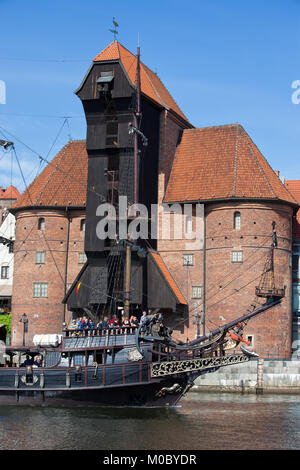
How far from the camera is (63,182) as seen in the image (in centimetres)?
6688

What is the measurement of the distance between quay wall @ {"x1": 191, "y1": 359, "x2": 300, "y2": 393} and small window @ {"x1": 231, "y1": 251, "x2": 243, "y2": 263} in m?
7.83

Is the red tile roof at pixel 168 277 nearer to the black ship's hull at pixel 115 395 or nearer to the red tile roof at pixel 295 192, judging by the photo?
the red tile roof at pixel 295 192

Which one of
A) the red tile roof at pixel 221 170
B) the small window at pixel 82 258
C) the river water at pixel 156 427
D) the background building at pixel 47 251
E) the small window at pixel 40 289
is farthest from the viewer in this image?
the small window at pixel 82 258

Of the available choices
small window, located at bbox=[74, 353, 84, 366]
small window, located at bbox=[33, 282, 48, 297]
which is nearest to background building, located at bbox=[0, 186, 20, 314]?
small window, located at bbox=[33, 282, 48, 297]

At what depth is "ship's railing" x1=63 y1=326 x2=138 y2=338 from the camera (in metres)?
43.0

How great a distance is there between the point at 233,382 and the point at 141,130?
1965 cm

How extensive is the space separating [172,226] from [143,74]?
1269cm

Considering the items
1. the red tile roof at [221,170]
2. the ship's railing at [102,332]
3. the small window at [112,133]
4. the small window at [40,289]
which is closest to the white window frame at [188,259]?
the red tile roof at [221,170]

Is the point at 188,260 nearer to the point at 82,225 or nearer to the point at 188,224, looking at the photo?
the point at 188,224

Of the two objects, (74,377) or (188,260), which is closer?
(74,377)

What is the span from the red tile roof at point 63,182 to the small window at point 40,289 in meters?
6.68

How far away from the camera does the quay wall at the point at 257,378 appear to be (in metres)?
53.4

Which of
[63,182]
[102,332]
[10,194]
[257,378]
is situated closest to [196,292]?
A: [257,378]

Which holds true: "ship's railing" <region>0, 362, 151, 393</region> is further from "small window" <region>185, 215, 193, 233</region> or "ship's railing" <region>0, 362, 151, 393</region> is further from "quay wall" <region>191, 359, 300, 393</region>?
"small window" <region>185, 215, 193, 233</region>
